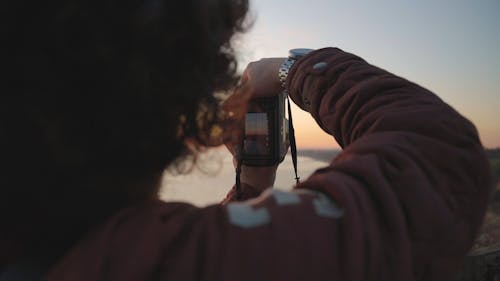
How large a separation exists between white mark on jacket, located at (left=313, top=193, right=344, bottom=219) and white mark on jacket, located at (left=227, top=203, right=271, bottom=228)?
0.13 ft

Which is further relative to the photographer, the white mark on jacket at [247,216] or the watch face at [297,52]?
the watch face at [297,52]

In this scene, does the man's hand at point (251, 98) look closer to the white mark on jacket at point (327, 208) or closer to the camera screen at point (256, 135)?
the camera screen at point (256, 135)

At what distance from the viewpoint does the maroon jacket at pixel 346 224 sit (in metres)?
0.29

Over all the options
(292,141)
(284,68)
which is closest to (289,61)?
(284,68)

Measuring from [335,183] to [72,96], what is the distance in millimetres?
206

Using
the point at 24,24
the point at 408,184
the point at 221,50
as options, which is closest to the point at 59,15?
the point at 24,24

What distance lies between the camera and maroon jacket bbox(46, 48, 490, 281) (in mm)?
290

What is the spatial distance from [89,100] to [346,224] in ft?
0.67

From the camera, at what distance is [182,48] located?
0.32m

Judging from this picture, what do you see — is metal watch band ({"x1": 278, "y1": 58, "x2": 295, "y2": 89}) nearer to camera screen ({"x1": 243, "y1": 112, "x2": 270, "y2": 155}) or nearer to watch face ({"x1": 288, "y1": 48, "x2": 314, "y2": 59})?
watch face ({"x1": 288, "y1": 48, "x2": 314, "y2": 59})

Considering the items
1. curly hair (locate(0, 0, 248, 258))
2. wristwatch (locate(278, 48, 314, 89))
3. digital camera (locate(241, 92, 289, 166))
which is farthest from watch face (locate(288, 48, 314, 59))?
curly hair (locate(0, 0, 248, 258))

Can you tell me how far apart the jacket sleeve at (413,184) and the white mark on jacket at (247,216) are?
0.19 ft

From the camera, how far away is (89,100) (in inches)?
11.3

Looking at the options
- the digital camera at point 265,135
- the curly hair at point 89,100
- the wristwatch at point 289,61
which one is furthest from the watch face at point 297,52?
the curly hair at point 89,100
